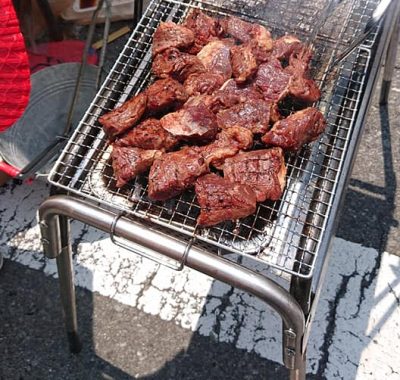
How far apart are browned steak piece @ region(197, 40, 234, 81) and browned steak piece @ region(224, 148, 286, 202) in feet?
1.69

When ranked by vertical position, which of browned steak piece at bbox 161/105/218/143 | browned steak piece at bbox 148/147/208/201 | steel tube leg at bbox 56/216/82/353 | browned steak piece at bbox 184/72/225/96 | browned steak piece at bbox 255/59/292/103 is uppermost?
browned steak piece at bbox 255/59/292/103

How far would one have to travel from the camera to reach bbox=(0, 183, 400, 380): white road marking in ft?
10.4

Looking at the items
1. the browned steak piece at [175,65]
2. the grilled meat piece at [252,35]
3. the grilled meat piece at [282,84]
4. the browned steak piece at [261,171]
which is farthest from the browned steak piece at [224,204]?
the grilled meat piece at [252,35]

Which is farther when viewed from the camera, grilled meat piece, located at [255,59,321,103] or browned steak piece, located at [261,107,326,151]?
grilled meat piece, located at [255,59,321,103]

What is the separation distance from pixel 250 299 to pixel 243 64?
154 centimetres

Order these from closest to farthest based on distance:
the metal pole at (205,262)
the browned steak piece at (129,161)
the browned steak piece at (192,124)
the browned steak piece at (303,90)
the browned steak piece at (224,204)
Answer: the metal pole at (205,262), the browned steak piece at (224,204), the browned steak piece at (129,161), the browned steak piece at (192,124), the browned steak piece at (303,90)

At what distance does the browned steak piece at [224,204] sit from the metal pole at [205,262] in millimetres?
208

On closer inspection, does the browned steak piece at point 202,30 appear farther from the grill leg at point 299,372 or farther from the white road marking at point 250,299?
the grill leg at point 299,372

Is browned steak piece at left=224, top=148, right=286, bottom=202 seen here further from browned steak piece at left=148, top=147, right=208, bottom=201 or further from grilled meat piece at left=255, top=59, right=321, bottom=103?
grilled meat piece at left=255, top=59, right=321, bottom=103

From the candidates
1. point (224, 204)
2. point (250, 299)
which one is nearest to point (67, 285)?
point (224, 204)

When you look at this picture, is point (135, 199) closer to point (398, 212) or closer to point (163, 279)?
point (163, 279)

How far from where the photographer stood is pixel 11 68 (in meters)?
2.73

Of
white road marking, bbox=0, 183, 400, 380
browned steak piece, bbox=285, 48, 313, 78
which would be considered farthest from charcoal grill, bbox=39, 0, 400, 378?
white road marking, bbox=0, 183, 400, 380

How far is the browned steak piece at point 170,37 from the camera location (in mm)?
2660
